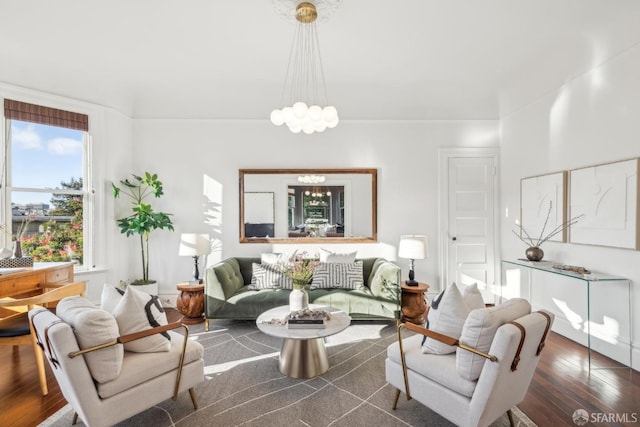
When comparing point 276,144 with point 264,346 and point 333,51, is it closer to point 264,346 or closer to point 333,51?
point 333,51

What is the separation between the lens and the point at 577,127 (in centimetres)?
333

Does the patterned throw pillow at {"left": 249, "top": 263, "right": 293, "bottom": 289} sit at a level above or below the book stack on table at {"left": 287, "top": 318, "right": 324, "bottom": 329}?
above

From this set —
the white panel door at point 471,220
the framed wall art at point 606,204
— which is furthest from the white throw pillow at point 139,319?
the white panel door at point 471,220

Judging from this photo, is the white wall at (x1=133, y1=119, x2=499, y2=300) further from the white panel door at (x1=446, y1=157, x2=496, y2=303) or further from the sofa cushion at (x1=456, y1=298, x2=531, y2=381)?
the sofa cushion at (x1=456, y1=298, x2=531, y2=381)

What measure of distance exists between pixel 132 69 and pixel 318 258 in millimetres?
3293

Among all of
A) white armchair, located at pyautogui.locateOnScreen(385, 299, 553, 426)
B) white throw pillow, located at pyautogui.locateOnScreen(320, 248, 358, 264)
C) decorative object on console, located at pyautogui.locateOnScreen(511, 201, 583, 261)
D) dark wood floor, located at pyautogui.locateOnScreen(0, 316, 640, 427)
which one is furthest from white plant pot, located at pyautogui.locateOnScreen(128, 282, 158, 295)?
decorative object on console, located at pyautogui.locateOnScreen(511, 201, 583, 261)

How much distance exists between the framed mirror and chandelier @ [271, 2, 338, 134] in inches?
42.7

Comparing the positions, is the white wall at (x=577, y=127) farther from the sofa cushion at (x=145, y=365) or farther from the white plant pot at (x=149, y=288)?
the white plant pot at (x=149, y=288)

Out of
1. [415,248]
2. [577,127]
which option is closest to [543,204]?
[577,127]

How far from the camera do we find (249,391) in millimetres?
2432

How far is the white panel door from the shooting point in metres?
4.71

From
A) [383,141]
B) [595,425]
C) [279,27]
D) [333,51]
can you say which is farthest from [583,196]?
[279,27]

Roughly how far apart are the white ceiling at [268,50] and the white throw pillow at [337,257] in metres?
1.98

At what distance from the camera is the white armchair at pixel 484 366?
5.52 ft
